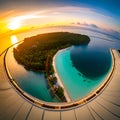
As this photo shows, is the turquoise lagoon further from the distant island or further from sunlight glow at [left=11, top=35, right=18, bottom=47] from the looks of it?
sunlight glow at [left=11, top=35, right=18, bottom=47]

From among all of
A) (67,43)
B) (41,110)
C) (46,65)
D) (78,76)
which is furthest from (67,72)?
(41,110)

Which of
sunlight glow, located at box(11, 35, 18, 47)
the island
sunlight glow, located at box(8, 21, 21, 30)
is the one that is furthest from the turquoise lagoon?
sunlight glow, located at box(8, 21, 21, 30)

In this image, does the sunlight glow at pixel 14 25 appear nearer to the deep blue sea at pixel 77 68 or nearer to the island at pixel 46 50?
the deep blue sea at pixel 77 68

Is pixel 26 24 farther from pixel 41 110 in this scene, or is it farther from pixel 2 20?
pixel 41 110

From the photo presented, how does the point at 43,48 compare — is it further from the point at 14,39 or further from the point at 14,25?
the point at 14,25

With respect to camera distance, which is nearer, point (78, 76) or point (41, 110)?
point (41, 110)

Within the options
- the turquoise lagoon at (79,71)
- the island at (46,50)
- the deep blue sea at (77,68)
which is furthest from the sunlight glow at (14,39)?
the turquoise lagoon at (79,71)

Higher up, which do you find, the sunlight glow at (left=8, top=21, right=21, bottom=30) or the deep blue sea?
the sunlight glow at (left=8, top=21, right=21, bottom=30)
